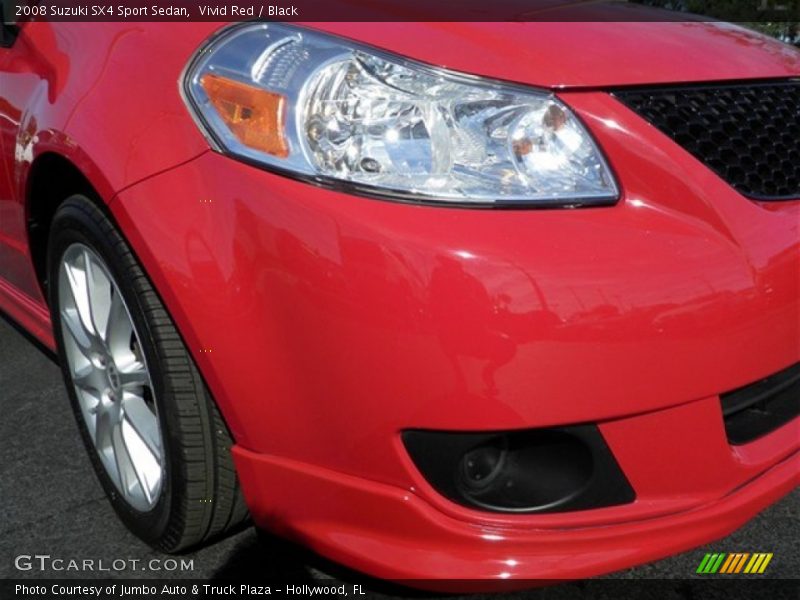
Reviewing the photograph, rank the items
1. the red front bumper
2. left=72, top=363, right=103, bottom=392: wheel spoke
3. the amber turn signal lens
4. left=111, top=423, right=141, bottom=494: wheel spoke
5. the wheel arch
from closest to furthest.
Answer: the red front bumper < the amber turn signal lens < the wheel arch < left=111, top=423, right=141, bottom=494: wheel spoke < left=72, top=363, right=103, bottom=392: wheel spoke

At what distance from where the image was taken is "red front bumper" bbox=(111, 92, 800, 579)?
1269 mm

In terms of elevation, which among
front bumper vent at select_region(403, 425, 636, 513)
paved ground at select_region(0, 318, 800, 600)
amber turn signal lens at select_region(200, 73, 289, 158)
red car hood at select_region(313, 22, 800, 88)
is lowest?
paved ground at select_region(0, 318, 800, 600)

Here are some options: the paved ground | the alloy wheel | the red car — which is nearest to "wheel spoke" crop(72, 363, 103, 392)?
the alloy wheel

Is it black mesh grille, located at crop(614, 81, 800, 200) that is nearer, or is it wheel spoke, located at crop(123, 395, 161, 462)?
black mesh grille, located at crop(614, 81, 800, 200)

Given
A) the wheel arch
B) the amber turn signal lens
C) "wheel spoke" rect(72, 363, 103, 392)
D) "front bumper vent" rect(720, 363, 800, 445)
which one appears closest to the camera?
the amber turn signal lens

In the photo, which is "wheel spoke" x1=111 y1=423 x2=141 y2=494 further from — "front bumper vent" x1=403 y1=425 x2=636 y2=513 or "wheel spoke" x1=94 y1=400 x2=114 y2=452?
"front bumper vent" x1=403 y1=425 x2=636 y2=513

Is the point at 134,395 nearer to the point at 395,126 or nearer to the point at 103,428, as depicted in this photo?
the point at 103,428

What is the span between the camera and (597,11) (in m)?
1.78

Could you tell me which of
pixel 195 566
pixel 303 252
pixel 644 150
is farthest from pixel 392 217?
pixel 195 566

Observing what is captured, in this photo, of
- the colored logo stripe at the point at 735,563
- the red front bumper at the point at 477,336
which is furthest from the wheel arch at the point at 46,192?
the colored logo stripe at the point at 735,563

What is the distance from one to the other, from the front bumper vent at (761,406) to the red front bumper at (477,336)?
0.14 feet

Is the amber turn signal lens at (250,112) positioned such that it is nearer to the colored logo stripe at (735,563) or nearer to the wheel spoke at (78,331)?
the wheel spoke at (78,331)

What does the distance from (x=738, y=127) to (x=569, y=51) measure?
0.36 metres

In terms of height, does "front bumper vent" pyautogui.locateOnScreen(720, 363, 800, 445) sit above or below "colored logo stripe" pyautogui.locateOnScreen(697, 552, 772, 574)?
above
